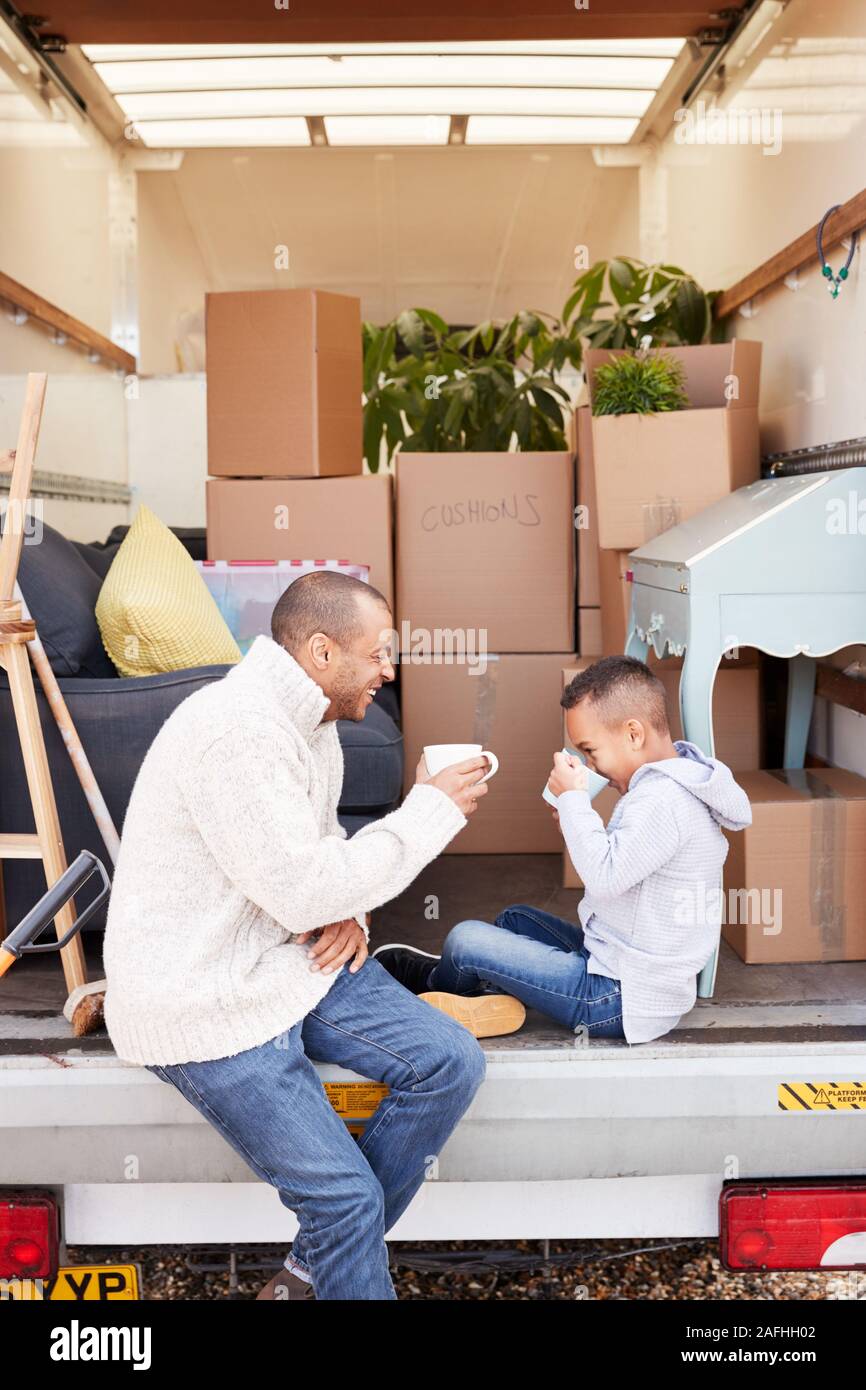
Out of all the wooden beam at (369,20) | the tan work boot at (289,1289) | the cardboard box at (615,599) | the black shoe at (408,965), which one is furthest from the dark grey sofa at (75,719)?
the wooden beam at (369,20)

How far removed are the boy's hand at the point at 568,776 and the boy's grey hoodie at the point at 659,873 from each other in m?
0.02

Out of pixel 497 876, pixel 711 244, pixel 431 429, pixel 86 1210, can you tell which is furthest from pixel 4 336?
pixel 86 1210

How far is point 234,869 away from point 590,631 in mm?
2086

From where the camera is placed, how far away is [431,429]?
4141mm

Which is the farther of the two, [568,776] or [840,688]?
[840,688]

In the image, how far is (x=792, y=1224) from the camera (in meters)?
1.65

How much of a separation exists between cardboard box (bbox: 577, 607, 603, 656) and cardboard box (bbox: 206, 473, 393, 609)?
51 centimetres

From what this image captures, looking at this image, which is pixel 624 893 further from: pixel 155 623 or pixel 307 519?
pixel 307 519

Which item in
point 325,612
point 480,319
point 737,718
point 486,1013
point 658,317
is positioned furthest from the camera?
point 480,319

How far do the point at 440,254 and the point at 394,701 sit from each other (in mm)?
3397

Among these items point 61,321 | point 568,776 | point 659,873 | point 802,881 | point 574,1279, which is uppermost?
point 61,321

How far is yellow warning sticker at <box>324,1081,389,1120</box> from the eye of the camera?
170cm

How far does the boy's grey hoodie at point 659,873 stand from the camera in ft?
5.99

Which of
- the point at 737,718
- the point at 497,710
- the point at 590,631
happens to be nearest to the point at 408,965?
the point at 737,718
